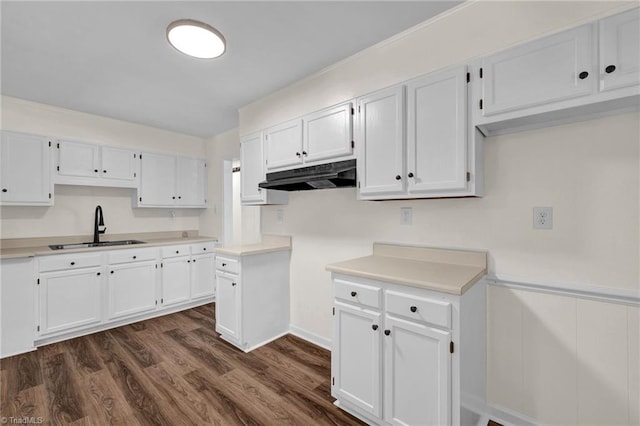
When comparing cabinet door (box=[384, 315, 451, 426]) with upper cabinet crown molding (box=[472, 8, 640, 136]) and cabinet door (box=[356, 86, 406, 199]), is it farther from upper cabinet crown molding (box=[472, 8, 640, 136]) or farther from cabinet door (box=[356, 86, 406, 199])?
upper cabinet crown molding (box=[472, 8, 640, 136])

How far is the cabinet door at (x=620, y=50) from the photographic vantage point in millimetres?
1193

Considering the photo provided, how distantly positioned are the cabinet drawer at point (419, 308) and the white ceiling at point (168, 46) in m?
1.74

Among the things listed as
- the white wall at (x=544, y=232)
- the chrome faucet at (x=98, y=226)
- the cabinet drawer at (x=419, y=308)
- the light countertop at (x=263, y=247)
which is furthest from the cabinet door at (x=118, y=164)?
the cabinet drawer at (x=419, y=308)

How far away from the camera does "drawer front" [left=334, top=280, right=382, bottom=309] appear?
162cm

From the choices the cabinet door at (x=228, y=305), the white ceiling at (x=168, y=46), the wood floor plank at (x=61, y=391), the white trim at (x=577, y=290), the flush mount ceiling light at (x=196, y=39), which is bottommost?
the wood floor plank at (x=61, y=391)

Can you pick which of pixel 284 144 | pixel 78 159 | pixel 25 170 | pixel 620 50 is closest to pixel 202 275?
pixel 78 159

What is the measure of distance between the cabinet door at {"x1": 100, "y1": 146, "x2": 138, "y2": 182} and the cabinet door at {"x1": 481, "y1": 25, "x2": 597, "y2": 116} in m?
3.96

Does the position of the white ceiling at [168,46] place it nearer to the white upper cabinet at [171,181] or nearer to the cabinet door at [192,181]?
the white upper cabinet at [171,181]

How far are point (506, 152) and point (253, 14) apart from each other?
1790mm

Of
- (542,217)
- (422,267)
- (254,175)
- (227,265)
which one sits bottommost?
(227,265)

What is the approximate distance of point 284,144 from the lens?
2674mm

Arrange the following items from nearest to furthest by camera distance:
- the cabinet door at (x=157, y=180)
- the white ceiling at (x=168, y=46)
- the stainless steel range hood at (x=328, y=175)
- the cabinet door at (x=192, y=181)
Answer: the white ceiling at (x=168, y=46) < the stainless steel range hood at (x=328, y=175) < the cabinet door at (x=157, y=180) < the cabinet door at (x=192, y=181)

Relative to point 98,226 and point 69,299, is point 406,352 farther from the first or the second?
point 98,226

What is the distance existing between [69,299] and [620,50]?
4503 millimetres
